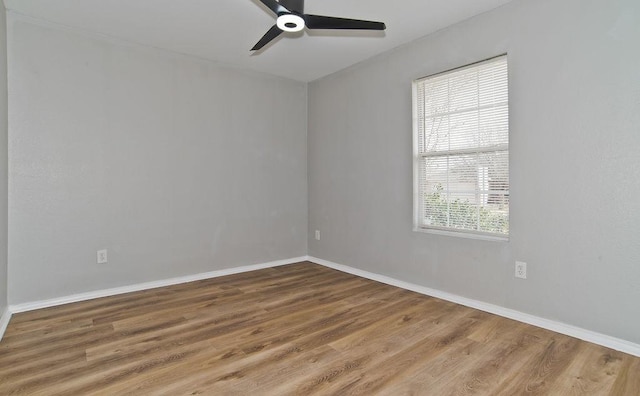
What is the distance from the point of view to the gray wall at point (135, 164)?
2.86m

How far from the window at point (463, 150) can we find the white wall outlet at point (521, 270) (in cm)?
24

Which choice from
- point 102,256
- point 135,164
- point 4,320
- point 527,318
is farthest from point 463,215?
point 4,320

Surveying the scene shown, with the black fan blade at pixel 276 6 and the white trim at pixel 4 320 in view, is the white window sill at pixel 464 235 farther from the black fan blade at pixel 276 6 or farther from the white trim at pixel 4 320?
the white trim at pixel 4 320

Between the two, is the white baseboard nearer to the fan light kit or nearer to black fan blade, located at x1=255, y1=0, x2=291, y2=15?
the fan light kit

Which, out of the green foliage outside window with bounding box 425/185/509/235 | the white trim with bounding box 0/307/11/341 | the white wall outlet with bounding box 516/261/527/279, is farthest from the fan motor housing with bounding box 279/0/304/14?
the white trim with bounding box 0/307/11/341

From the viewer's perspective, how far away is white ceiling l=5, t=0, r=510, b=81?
2646 mm

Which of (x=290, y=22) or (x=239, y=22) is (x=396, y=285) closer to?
(x=290, y=22)

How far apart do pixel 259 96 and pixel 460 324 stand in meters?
3.36

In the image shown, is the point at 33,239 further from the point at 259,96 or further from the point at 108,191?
the point at 259,96

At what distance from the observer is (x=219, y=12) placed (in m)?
2.77

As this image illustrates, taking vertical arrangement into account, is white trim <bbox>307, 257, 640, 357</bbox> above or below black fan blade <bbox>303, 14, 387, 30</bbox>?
below

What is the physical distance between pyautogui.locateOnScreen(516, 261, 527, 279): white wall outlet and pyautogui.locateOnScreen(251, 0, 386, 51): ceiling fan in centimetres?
204

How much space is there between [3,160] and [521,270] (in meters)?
4.08

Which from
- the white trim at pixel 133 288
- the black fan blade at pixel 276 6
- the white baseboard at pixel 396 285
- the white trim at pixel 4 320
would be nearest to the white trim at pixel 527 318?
the white baseboard at pixel 396 285
